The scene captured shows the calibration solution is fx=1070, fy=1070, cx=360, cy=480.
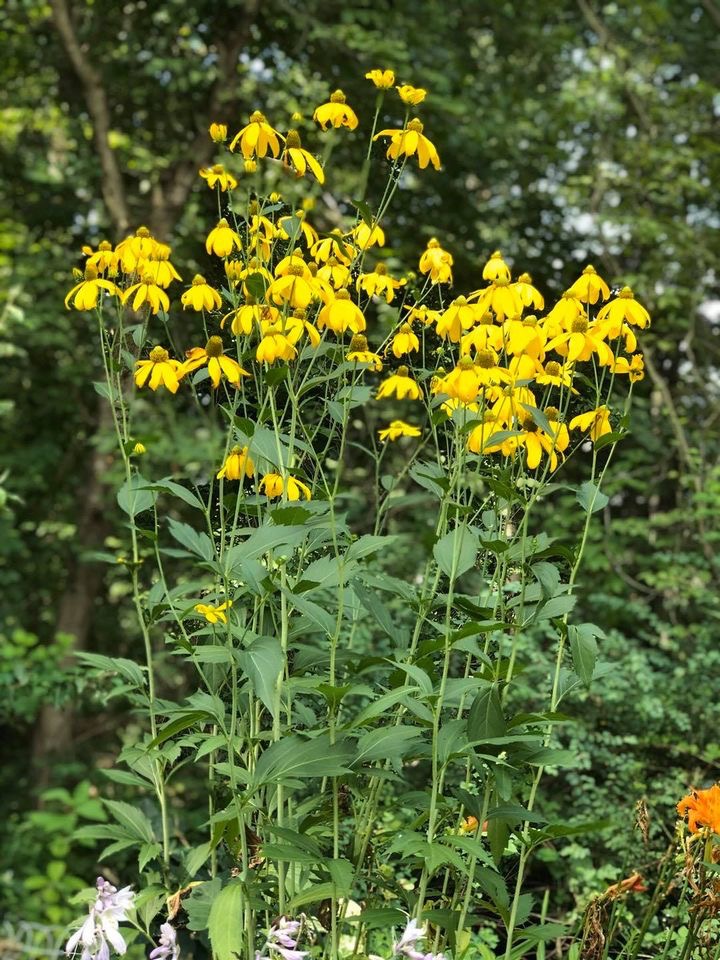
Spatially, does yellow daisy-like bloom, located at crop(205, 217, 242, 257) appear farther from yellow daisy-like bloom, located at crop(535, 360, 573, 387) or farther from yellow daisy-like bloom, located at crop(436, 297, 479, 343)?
yellow daisy-like bloom, located at crop(535, 360, 573, 387)

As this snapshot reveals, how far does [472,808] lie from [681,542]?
113 inches

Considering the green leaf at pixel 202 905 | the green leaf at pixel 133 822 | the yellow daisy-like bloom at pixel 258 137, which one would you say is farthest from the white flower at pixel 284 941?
the yellow daisy-like bloom at pixel 258 137

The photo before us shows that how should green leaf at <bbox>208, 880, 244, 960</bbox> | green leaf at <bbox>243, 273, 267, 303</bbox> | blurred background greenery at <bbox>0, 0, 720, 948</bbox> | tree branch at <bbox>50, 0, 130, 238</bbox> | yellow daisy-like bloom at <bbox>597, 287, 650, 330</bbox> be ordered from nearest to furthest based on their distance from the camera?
1. green leaf at <bbox>208, 880, 244, 960</bbox>
2. green leaf at <bbox>243, 273, 267, 303</bbox>
3. yellow daisy-like bloom at <bbox>597, 287, 650, 330</bbox>
4. blurred background greenery at <bbox>0, 0, 720, 948</bbox>
5. tree branch at <bbox>50, 0, 130, 238</bbox>

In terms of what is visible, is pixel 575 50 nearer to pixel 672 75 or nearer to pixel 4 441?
pixel 672 75

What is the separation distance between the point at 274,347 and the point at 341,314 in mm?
120

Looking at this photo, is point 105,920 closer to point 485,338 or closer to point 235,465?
point 235,465

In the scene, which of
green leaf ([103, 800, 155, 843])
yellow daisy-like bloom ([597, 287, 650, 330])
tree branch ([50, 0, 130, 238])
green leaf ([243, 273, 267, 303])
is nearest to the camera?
green leaf ([243, 273, 267, 303])

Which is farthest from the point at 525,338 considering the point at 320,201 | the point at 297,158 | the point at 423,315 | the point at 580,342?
the point at 320,201

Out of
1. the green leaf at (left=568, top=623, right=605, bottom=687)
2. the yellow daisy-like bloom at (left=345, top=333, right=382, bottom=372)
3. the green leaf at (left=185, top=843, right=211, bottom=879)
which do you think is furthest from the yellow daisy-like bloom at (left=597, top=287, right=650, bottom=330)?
the green leaf at (left=185, top=843, right=211, bottom=879)

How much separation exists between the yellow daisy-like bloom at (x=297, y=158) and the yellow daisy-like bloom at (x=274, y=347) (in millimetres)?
247

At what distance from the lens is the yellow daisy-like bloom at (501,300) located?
1.53m

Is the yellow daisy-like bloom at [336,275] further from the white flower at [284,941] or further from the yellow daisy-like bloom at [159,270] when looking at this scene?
the white flower at [284,941]

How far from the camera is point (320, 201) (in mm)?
4969

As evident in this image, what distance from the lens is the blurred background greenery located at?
14.4 feet
